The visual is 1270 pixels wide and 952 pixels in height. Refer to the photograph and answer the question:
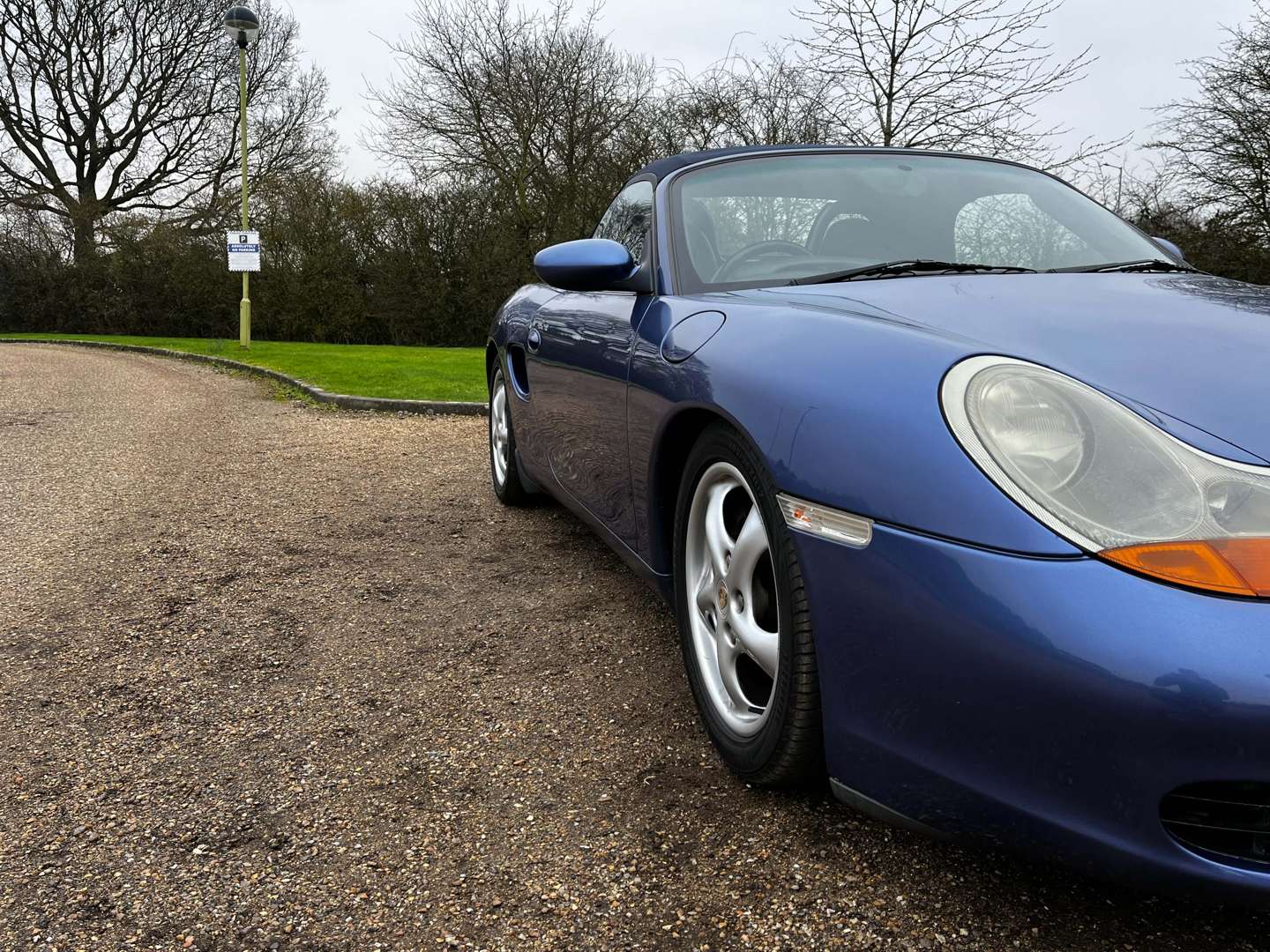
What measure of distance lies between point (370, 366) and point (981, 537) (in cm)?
1226

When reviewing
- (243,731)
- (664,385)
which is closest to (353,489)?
(243,731)

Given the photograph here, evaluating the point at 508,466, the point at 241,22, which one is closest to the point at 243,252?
the point at 241,22

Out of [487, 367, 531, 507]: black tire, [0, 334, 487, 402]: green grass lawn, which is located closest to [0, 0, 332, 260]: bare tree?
[0, 334, 487, 402]: green grass lawn

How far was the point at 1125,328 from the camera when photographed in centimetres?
175

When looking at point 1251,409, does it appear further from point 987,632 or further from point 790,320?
point 790,320

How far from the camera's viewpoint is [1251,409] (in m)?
1.46

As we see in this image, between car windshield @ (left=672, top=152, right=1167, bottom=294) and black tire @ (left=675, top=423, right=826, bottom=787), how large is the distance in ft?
2.56

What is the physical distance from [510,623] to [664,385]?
122cm

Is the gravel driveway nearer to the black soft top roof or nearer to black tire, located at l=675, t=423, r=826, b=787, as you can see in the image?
black tire, located at l=675, t=423, r=826, b=787

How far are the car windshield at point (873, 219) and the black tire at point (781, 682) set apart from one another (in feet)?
2.56

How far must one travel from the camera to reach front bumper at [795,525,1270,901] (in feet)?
3.97

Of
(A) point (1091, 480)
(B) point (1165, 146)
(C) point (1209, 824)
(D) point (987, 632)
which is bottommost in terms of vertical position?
(C) point (1209, 824)

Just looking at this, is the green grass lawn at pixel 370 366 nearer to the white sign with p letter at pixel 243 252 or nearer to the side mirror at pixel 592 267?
the white sign with p letter at pixel 243 252

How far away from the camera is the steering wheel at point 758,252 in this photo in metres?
2.62
